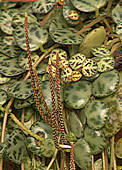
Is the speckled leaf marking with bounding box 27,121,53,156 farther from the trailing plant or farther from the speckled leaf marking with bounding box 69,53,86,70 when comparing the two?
the speckled leaf marking with bounding box 69,53,86,70

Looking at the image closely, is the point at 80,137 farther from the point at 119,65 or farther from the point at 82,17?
the point at 82,17

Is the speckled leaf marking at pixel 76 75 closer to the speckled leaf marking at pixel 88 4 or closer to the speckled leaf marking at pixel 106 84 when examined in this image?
the speckled leaf marking at pixel 106 84

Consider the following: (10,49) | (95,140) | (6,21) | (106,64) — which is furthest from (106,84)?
(6,21)

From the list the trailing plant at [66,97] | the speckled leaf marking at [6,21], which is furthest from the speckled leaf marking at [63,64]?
the speckled leaf marking at [6,21]

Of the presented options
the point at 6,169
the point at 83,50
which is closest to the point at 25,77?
the point at 83,50

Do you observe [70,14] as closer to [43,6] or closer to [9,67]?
[43,6]
